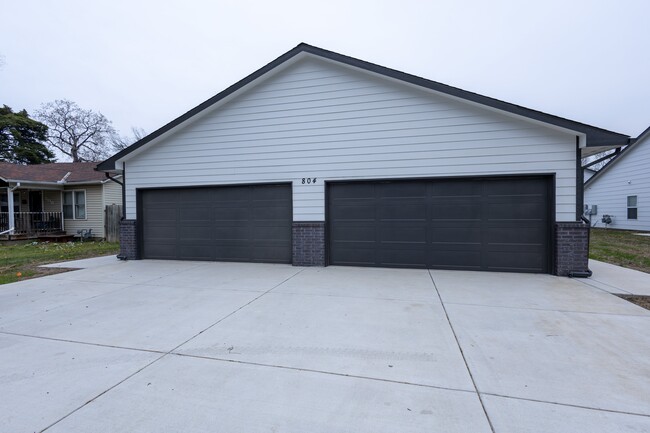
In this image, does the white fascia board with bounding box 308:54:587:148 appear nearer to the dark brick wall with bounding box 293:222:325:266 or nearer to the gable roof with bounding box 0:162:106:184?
the dark brick wall with bounding box 293:222:325:266

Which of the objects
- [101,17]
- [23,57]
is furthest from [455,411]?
[23,57]

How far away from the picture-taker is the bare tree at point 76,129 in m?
34.3

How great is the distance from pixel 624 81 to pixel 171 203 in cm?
2376

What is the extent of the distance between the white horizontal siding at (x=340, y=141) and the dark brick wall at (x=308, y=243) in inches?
9.9

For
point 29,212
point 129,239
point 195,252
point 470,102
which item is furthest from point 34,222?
point 470,102

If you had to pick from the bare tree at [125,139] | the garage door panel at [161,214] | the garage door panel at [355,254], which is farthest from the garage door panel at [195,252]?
the bare tree at [125,139]

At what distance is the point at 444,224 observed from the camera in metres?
7.65

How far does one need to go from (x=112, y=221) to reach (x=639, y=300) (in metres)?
18.8

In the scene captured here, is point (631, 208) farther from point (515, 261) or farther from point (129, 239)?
point (129, 239)

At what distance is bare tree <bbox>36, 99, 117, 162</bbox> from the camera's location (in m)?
34.3

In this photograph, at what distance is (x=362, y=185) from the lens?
814 centimetres

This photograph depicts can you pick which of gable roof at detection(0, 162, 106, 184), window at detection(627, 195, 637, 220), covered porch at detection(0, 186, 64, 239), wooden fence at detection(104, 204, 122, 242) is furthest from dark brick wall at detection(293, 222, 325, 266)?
window at detection(627, 195, 637, 220)

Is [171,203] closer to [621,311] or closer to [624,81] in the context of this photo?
[621,311]

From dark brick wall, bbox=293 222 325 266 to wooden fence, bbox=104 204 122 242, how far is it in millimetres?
11712
